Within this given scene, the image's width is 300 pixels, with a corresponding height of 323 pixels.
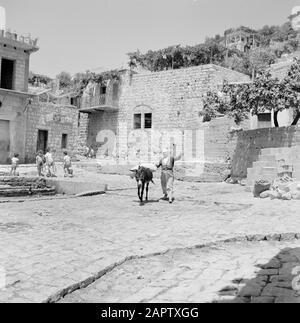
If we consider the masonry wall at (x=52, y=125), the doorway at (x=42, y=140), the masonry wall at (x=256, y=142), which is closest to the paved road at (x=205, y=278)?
the masonry wall at (x=256, y=142)

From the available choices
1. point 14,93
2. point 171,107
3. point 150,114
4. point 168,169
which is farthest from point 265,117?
point 168,169

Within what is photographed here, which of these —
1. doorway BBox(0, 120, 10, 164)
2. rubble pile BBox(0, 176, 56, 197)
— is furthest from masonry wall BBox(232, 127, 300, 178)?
doorway BBox(0, 120, 10, 164)

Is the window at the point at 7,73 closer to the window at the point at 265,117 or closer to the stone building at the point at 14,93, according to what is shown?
the stone building at the point at 14,93

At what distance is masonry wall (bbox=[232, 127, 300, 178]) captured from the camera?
15.1 m

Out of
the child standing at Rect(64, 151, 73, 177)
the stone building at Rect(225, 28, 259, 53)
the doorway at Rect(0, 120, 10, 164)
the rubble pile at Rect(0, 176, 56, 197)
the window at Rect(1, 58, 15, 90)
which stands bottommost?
the rubble pile at Rect(0, 176, 56, 197)

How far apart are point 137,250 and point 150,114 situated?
2535 cm

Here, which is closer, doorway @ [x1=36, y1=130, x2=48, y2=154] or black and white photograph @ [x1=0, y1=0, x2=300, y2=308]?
black and white photograph @ [x1=0, y1=0, x2=300, y2=308]

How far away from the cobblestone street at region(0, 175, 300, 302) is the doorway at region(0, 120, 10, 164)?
17.6 metres

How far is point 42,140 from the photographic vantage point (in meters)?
27.4

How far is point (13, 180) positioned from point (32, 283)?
465 inches

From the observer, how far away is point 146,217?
7.35 meters

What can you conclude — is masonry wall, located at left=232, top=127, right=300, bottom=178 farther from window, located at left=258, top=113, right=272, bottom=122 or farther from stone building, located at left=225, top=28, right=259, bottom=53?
stone building, located at left=225, top=28, right=259, bottom=53

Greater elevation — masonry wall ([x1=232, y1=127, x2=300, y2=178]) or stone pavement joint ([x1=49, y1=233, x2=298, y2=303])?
masonry wall ([x1=232, y1=127, x2=300, y2=178])
